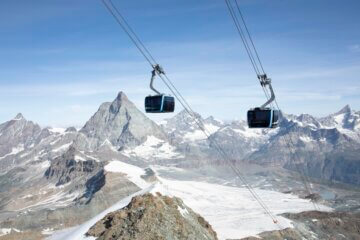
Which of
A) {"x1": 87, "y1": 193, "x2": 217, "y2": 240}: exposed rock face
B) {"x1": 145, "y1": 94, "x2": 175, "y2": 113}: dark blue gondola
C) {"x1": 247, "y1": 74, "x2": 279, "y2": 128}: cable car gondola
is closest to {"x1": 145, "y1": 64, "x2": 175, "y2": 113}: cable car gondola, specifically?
{"x1": 145, "y1": 94, "x2": 175, "y2": 113}: dark blue gondola

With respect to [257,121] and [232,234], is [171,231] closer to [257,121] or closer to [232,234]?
[257,121]

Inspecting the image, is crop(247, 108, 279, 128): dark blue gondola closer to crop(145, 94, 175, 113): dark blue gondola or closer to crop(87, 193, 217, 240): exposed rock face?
crop(145, 94, 175, 113): dark blue gondola

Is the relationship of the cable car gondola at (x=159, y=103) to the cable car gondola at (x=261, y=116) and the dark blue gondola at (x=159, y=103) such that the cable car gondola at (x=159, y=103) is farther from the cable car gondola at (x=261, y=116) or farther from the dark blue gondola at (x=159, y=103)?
the cable car gondola at (x=261, y=116)

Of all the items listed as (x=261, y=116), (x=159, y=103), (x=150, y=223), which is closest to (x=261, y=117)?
(x=261, y=116)

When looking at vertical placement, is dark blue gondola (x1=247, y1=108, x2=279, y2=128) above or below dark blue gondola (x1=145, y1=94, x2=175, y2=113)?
below

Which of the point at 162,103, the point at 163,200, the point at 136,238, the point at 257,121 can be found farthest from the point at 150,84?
the point at 163,200

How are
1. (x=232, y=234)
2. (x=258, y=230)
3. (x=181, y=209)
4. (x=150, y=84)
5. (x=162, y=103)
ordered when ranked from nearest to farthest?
(x=150, y=84), (x=162, y=103), (x=181, y=209), (x=232, y=234), (x=258, y=230)

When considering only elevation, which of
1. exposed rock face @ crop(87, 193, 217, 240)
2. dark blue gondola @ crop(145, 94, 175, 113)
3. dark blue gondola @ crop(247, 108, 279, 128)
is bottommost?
exposed rock face @ crop(87, 193, 217, 240)
